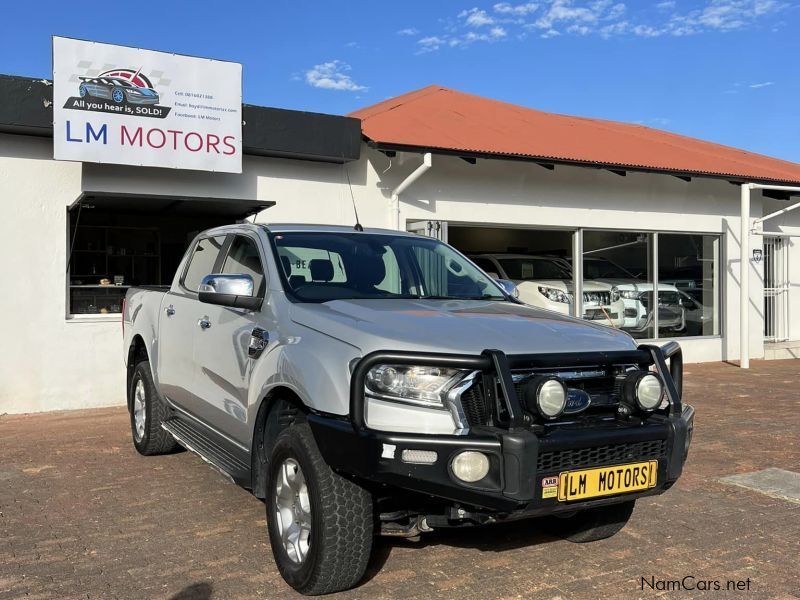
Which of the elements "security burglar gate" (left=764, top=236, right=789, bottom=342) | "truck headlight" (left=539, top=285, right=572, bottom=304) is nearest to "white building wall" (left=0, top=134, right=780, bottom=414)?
"truck headlight" (left=539, top=285, right=572, bottom=304)

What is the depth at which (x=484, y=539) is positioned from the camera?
4434 mm

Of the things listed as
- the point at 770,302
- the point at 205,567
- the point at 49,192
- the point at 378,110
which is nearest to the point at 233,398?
the point at 205,567

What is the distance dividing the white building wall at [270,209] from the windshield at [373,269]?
5.07m

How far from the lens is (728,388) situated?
1051 centimetres

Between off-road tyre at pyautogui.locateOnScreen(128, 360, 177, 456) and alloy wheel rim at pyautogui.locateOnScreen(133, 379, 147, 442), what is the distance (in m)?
0.03

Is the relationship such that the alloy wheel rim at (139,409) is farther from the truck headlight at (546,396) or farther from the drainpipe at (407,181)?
the drainpipe at (407,181)

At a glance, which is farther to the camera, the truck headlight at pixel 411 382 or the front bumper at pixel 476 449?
the truck headlight at pixel 411 382

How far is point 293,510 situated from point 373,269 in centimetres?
158

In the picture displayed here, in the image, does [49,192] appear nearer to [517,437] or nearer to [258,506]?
[258,506]

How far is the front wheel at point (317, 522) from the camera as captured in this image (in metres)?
3.35

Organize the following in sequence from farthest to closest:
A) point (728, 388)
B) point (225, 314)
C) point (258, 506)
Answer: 1. point (728, 388)
2. point (258, 506)
3. point (225, 314)

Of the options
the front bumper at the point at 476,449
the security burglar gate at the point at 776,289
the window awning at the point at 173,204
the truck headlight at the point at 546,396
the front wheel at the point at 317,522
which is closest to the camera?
the front bumper at the point at 476,449

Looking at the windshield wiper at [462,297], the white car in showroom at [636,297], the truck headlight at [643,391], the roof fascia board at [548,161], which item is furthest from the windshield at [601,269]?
the truck headlight at [643,391]

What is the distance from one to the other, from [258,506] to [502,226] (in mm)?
7733
